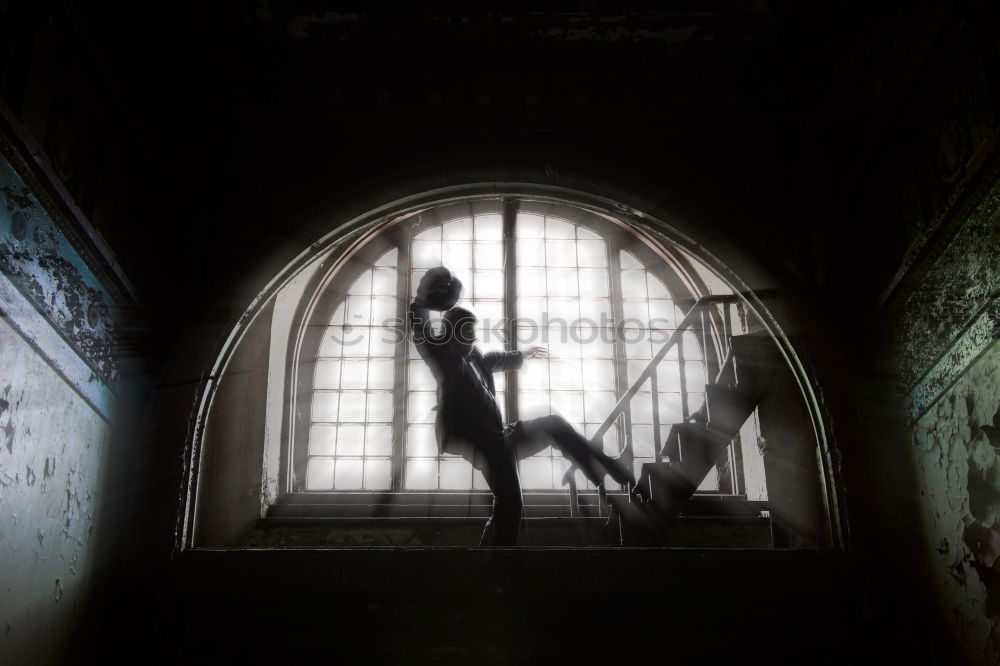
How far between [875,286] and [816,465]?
2.90 feet

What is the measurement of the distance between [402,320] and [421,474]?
1613mm

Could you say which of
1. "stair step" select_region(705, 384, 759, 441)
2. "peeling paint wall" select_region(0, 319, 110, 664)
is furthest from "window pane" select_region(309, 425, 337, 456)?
"peeling paint wall" select_region(0, 319, 110, 664)

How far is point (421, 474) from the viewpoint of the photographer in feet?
22.7

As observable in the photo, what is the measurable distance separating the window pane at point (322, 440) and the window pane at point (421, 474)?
78 cm

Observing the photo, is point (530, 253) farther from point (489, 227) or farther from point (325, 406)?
point (325, 406)

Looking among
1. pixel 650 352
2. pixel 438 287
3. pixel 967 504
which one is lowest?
pixel 967 504

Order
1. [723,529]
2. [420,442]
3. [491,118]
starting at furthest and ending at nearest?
[420,442], [723,529], [491,118]

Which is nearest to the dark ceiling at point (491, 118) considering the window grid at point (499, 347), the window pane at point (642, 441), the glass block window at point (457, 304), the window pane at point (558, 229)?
the glass block window at point (457, 304)

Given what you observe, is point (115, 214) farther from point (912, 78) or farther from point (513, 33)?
point (912, 78)

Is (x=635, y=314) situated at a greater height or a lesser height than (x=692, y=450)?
greater

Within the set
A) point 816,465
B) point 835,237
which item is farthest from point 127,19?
point 816,465

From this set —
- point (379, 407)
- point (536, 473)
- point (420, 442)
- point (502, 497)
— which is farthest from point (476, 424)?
point (379, 407)

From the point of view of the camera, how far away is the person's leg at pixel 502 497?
4242 millimetres

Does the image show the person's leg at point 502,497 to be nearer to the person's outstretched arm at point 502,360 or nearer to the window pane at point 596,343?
the person's outstretched arm at point 502,360
